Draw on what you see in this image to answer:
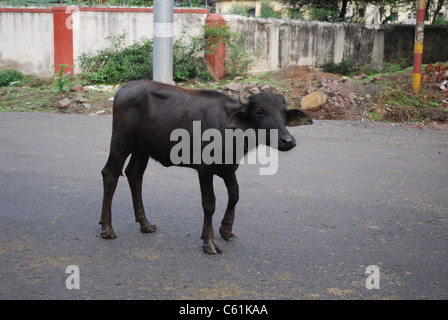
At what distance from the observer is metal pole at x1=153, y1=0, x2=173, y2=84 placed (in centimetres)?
1023

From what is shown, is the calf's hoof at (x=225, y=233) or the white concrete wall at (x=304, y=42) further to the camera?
the white concrete wall at (x=304, y=42)

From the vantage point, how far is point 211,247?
15.0 ft

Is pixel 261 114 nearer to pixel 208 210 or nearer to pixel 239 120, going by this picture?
pixel 239 120

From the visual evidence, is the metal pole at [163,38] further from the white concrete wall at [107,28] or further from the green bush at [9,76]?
the green bush at [9,76]

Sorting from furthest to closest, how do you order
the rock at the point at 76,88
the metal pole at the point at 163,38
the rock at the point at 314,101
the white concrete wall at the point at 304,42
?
the white concrete wall at the point at 304,42, the rock at the point at 76,88, the rock at the point at 314,101, the metal pole at the point at 163,38

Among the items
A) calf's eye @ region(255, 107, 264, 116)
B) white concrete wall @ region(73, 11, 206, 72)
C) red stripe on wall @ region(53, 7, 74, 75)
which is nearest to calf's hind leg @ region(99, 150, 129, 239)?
calf's eye @ region(255, 107, 264, 116)

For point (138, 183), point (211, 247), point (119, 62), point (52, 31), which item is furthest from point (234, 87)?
point (211, 247)

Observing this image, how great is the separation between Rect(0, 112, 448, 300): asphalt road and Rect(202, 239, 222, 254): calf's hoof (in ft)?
0.21

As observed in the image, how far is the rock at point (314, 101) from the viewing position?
11.7 meters

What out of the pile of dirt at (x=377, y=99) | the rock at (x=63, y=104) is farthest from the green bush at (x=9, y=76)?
the pile of dirt at (x=377, y=99)

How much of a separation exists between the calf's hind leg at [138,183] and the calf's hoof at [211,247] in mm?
712

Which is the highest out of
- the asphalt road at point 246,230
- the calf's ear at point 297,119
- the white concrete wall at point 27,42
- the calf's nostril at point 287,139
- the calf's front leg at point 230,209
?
the white concrete wall at point 27,42

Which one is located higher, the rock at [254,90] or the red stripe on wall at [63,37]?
the red stripe on wall at [63,37]

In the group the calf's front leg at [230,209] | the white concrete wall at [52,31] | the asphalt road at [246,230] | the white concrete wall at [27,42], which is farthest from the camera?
the white concrete wall at [27,42]
